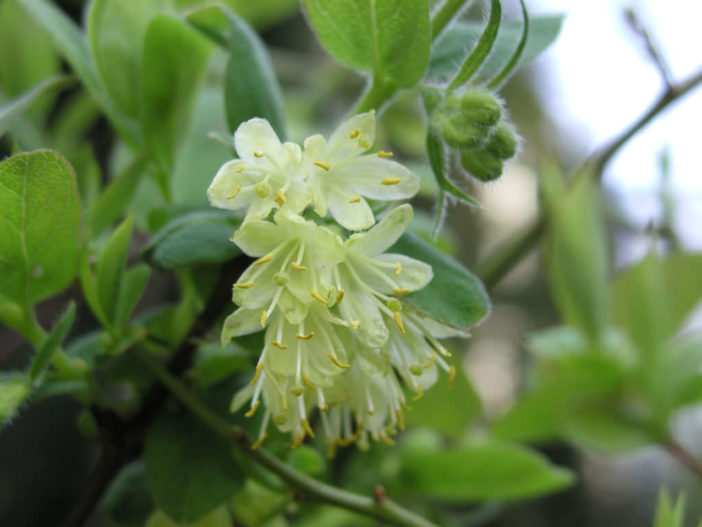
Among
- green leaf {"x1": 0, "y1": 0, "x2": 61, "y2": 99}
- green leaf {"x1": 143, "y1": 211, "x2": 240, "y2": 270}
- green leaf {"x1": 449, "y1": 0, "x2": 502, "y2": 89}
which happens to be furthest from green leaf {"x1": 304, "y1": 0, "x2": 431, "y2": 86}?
green leaf {"x1": 0, "y1": 0, "x2": 61, "y2": 99}

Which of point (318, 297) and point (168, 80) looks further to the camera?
point (168, 80)

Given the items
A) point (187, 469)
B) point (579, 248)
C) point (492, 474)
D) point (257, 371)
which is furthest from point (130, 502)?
point (579, 248)

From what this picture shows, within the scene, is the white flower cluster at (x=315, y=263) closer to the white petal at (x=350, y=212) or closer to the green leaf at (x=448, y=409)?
the white petal at (x=350, y=212)

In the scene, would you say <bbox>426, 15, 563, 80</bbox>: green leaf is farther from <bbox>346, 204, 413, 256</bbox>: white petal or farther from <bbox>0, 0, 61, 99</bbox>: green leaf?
<bbox>0, 0, 61, 99</bbox>: green leaf

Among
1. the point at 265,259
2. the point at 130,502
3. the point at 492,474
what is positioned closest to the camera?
the point at 265,259

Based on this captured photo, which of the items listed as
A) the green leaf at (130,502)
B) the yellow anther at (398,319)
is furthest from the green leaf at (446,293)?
the green leaf at (130,502)

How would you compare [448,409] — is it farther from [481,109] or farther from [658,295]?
[481,109]
